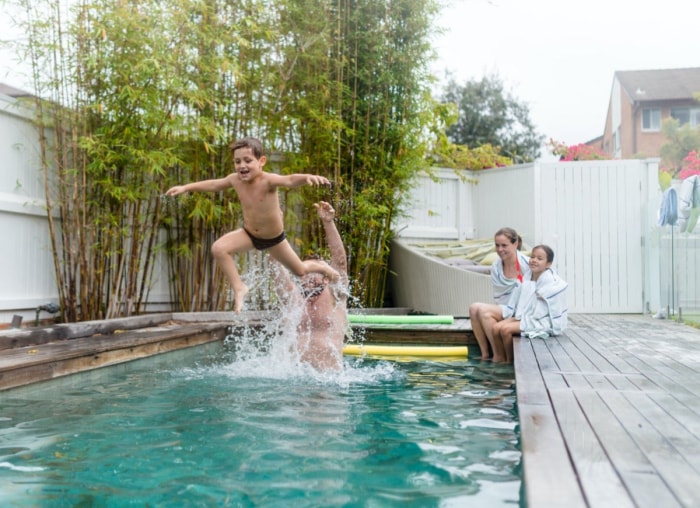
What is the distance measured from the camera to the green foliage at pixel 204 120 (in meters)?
5.39

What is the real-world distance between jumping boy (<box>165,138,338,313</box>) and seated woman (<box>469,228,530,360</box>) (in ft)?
4.27

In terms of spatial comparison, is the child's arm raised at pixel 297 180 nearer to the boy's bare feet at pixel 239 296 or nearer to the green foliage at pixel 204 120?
the boy's bare feet at pixel 239 296

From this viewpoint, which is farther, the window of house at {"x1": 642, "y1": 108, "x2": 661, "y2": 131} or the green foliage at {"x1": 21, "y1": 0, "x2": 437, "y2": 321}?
the window of house at {"x1": 642, "y1": 108, "x2": 661, "y2": 131}

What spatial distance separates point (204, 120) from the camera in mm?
5824

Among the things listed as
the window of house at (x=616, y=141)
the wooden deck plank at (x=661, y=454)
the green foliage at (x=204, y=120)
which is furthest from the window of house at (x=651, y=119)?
the wooden deck plank at (x=661, y=454)

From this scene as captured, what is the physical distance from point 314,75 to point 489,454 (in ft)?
18.1

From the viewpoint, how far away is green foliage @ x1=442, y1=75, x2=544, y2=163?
2069 cm

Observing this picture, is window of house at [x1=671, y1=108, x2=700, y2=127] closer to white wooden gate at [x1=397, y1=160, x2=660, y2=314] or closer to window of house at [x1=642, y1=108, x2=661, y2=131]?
window of house at [x1=642, y1=108, x2=661, y2=131]

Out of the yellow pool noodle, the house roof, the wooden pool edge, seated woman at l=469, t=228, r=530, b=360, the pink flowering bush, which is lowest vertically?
the yellow pool noodle

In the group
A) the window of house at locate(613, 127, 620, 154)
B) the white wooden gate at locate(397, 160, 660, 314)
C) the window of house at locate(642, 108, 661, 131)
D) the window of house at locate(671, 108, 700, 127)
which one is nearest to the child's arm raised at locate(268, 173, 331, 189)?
the white wooden gate at locate(397, 160, 660, 314)

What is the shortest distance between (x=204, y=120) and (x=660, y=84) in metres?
23.5

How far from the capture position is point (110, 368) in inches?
160

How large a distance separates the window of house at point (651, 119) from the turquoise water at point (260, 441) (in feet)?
76.9

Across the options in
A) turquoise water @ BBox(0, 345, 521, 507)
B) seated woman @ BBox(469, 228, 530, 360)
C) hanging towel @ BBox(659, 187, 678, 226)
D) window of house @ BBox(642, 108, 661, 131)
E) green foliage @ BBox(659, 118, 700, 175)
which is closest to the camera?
turquoise water @ BBox(0, 345, 521, 507)
